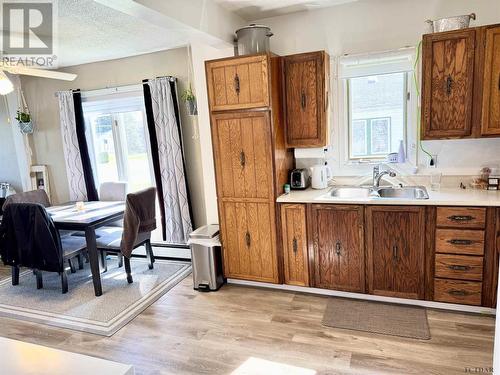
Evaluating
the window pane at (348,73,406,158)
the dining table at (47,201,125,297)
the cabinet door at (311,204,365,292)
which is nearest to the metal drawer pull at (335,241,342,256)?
the cabinet door at (311,204,365,292)

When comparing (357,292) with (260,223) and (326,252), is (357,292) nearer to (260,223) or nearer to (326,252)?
(326,252)

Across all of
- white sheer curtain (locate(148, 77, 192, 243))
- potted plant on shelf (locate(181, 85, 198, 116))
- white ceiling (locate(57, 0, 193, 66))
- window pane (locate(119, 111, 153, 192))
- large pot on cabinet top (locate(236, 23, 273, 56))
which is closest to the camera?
white ceiling (locate(57, 0, 193, 66))

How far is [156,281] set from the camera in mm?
3572

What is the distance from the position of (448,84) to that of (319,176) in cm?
127

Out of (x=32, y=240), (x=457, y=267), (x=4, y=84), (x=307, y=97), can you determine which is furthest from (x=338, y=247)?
(x=4, y=84)

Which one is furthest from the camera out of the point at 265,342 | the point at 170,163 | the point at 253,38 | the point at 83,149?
the point at 83,149

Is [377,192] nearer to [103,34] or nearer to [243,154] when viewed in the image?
[243,154]

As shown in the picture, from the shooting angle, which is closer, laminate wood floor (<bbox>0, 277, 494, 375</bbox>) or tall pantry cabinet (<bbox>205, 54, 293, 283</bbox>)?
laminate wood floor (<bbox>0, 277, 494, 375</bbox>)

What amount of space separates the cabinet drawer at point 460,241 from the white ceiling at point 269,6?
83.1 inches

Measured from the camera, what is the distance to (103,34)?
3332mm

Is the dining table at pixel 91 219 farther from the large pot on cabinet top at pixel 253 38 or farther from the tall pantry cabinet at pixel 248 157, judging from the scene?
the large pot on cabinet top at pixel 253 38

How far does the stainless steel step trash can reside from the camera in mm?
3240

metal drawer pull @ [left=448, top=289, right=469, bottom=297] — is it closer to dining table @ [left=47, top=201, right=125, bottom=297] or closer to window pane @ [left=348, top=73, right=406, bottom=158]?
window pane @ [left=348, top=73, right=406, bottom=158]

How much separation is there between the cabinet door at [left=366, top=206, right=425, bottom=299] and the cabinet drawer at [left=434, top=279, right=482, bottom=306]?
117 mm
